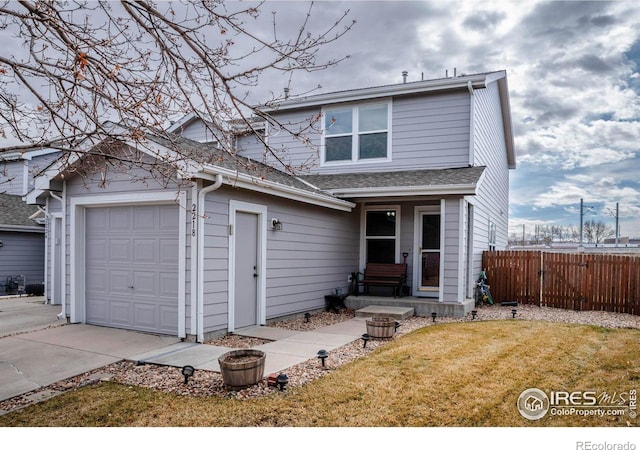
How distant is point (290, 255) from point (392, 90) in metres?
4.86

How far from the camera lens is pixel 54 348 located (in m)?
5.96

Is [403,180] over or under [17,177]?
under

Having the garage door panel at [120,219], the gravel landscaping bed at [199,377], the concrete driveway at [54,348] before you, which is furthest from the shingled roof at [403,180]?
the concrete driveway at [54,348]

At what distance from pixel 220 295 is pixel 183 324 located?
69cm

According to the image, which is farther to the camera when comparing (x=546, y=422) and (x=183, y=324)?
(x=183, y=324)

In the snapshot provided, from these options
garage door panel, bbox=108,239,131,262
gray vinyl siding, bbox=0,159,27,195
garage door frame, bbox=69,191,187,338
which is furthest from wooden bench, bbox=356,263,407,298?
gray vinyl siding, bbox=0,159,27,195

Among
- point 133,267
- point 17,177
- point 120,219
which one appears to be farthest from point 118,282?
point 17,177

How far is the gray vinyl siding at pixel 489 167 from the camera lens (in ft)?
35.0

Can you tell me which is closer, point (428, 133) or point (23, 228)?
point (428, 133)

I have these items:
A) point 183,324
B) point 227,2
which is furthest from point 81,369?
point 227,2

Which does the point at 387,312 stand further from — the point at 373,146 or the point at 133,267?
the point at 133,267

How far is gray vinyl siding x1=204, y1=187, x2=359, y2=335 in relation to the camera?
6.66 m

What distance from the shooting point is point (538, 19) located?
5.10m
